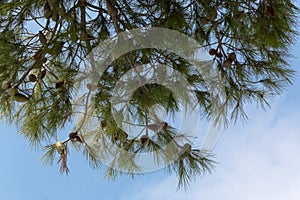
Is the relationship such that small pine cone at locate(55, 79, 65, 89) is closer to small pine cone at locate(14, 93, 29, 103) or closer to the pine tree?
the pine tree

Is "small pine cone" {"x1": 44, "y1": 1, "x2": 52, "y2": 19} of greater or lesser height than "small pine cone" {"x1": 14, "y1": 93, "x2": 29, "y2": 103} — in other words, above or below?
above

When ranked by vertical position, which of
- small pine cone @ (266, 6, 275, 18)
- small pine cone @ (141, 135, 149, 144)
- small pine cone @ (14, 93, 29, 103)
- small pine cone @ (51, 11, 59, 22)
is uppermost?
small pine cone @ (266, 6, 275, 18)

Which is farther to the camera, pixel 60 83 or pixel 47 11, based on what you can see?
pixel 60 83

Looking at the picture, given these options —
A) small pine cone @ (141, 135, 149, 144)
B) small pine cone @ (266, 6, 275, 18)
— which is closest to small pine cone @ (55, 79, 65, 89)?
small pine cone @ (141, 135, 149, 144)

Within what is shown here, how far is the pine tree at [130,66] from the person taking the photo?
1.24 metres

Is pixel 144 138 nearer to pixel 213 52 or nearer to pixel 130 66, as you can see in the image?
pixel 130 66

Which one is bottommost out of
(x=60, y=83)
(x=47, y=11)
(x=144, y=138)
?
(x=144, y=138)

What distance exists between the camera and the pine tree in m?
1.24

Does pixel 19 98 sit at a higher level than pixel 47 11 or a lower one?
lower

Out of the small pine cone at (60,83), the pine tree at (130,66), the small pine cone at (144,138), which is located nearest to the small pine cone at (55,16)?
the pine tree at (130,66)

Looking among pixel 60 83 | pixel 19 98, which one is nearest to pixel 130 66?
pixel 60 83

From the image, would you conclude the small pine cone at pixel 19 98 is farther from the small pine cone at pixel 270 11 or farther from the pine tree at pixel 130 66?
the small pine cone at pixel 270 11

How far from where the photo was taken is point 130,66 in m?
1.31

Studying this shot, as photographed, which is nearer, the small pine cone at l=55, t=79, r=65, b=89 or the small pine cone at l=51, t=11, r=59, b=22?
the small pine cone at l=51, t=11, r=59, b=22
